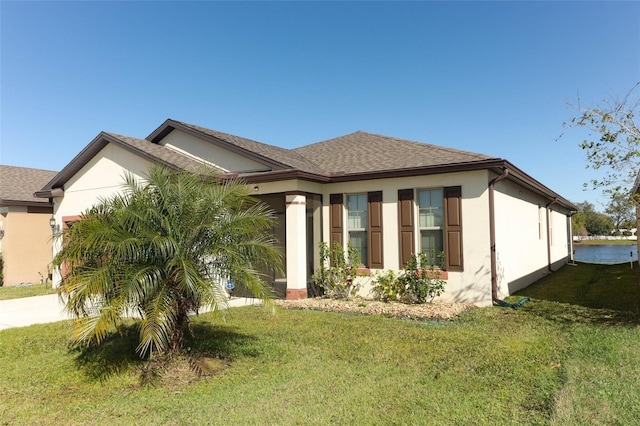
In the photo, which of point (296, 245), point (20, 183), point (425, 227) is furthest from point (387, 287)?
point (20, 183)

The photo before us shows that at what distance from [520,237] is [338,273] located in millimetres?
5962

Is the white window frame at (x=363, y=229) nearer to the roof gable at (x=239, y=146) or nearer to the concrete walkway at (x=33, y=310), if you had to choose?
the roof gable at (x=239, y=146)

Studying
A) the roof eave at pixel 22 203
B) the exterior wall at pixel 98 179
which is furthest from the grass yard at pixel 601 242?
the roof eave at pixel 22 203

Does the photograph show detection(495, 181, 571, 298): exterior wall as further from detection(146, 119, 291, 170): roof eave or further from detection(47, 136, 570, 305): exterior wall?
detection(146, 119, 291, 170): roof eave

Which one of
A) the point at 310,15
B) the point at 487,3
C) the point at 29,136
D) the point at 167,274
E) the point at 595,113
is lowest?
the point at 167,274

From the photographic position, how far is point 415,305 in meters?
9.69

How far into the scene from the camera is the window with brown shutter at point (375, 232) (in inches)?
431

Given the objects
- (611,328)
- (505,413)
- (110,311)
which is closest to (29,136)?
(110,311)

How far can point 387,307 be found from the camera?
9.46 metres

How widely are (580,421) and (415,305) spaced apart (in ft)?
A: 20.0

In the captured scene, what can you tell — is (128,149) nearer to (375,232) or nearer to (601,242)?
(375,232)

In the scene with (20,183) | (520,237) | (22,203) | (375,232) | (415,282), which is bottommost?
(415,282)

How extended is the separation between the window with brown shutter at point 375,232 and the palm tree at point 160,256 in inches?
203

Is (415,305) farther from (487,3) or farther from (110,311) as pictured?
(487,3)
